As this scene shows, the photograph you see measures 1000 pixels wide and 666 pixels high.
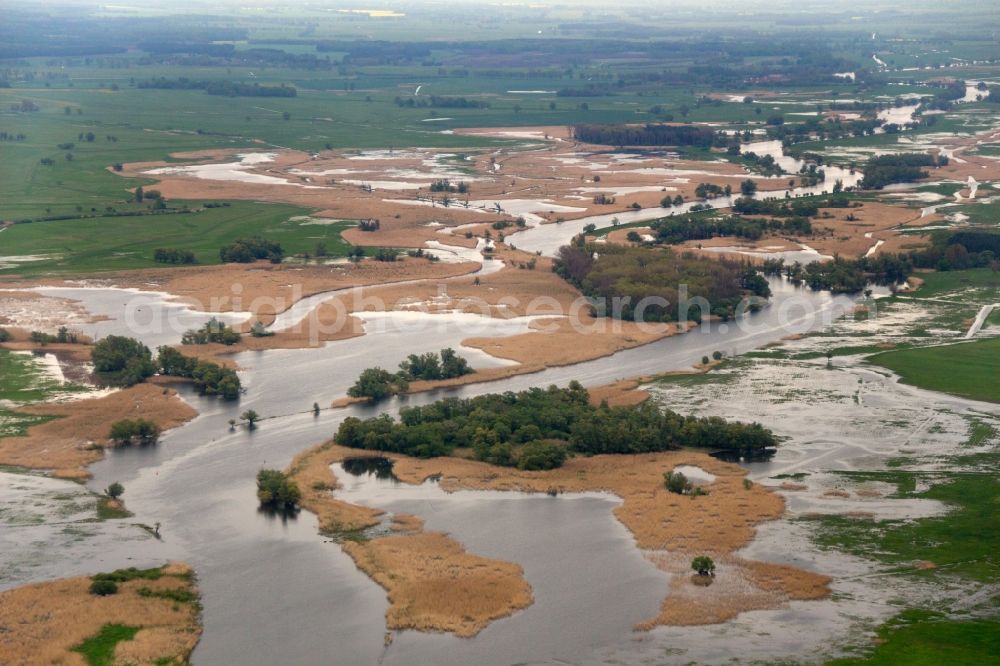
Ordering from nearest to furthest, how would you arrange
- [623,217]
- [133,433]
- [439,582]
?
[439,582] < [133,433] < [623,217]

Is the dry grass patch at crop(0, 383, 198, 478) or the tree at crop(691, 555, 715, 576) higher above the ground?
the dry grass patch at crop(0, 383, 198, 478)

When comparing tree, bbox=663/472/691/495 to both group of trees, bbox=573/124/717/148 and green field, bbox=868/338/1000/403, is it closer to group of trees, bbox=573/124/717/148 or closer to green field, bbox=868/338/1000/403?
green field, bbox=868/338/1000/403

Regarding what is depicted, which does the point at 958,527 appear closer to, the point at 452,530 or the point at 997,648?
the point at 997,648

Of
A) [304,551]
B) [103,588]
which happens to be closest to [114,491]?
[304,551]

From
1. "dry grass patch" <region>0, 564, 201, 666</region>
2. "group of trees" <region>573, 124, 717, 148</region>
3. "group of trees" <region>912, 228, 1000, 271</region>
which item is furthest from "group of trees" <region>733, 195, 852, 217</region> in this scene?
"dry grass patch" <region>0, 564, 201, 666</region>

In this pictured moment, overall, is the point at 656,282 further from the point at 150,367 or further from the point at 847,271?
the point at 150,367
